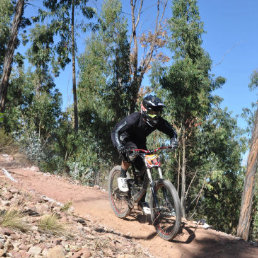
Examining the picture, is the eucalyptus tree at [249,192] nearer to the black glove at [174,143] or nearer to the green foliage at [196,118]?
the black glove at [174,143]

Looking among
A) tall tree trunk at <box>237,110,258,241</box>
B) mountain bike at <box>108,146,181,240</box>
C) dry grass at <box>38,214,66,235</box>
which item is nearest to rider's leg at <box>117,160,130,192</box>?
mountain bike at <box>108,146,181,240</box>

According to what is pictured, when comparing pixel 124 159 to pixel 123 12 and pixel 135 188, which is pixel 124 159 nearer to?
pixel 135 188

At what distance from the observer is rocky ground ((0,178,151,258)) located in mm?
2660

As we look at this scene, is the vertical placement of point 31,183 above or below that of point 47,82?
below

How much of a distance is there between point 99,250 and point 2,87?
928 cm

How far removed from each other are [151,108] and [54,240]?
2444 mm

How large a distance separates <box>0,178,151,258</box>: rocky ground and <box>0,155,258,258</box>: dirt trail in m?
0.43

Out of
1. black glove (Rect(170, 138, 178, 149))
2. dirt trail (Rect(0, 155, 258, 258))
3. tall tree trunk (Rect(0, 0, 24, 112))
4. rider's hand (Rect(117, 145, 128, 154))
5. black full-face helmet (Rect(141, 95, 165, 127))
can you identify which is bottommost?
dirt trail (Rect(0, 155, 258, 258))

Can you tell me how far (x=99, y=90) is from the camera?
17.8 metres

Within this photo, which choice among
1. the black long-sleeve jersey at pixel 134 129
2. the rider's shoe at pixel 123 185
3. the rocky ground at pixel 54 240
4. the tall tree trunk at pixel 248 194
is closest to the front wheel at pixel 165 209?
the rocky ground at pixel 54 240

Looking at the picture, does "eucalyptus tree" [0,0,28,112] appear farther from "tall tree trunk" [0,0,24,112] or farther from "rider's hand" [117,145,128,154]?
"rider's hand" [117,145,128,154]

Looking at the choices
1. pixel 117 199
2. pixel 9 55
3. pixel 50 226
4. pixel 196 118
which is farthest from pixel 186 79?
pixel 50 226

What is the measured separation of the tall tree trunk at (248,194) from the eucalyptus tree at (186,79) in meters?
8.59

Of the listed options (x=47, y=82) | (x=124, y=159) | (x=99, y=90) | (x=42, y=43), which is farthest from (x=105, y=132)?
(x=124, y=159)
